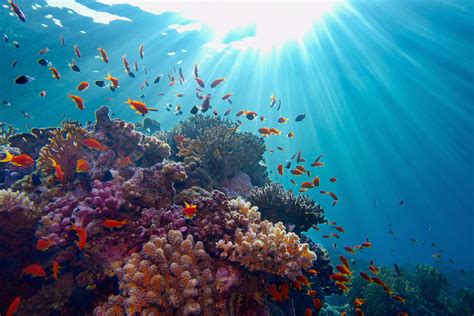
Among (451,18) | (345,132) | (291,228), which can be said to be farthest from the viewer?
(345,132)

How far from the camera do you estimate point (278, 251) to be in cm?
433

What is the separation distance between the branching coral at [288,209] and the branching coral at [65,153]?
511cm

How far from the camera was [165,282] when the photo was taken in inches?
142

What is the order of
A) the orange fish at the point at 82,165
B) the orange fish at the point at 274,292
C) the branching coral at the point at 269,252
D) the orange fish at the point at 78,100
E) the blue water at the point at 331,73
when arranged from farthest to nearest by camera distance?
the blue water at the point at 331,73
the orange fish at the point at 78,100
the orange fish at the point at 82,165
the orange fish at the point at 274,292
the branching coral at the point at 269,252

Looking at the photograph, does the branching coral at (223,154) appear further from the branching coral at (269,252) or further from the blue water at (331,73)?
the branching coral at (269,252)

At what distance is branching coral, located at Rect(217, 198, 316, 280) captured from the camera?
4145mm

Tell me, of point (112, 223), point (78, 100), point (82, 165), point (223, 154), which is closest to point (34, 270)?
point (112, 223)

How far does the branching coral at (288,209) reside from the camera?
22.5ft

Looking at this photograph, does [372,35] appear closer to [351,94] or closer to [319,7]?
[319,7]

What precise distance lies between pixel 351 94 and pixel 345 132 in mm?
22209

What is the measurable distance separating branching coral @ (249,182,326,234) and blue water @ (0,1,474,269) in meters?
5.53

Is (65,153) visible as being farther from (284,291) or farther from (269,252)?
(284,291)

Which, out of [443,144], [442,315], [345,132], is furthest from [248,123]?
[442,315]

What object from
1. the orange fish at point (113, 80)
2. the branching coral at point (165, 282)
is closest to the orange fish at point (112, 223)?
the branching coral at point (165, 282)
